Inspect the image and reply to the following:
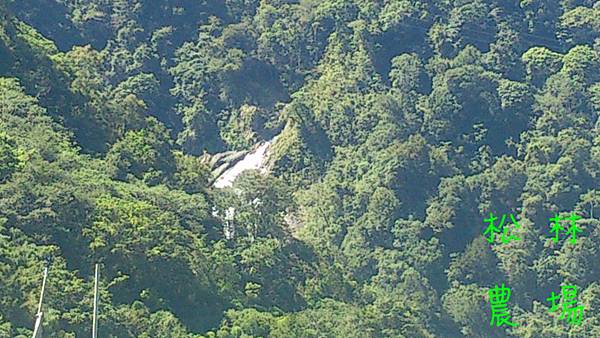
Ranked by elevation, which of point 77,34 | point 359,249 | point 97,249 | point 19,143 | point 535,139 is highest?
point 77,34

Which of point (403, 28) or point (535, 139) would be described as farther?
point (403, 28)

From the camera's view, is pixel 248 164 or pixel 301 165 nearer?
pixel 301 165

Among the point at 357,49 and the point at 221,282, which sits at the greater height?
the point at 357,49

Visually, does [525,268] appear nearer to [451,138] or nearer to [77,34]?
[451,138]

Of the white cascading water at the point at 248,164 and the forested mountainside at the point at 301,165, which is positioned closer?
the forested mountainside at the point at 301,165

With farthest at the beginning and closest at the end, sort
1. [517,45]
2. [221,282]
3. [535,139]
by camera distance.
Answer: [517,45], [535,139], [221,282]

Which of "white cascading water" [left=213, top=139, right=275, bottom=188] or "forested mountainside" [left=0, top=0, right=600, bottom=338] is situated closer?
"forested mountainside" [left=0, top=0, right=600, bottom=338]

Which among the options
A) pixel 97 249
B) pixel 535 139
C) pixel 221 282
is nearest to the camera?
pixel 97 249

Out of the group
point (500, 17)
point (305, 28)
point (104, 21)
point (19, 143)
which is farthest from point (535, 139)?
point (19, 143)
